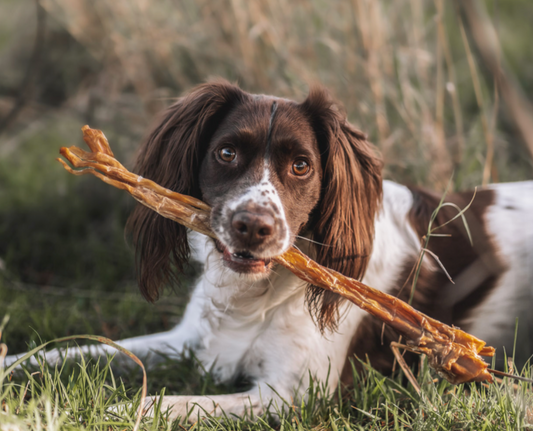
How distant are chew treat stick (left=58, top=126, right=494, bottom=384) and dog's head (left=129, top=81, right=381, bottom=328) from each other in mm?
121

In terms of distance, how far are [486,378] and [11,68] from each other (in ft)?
17.7

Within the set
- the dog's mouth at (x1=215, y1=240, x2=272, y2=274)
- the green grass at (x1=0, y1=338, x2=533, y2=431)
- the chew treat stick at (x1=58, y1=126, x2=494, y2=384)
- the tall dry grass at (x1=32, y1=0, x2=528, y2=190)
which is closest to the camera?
the green grass at (x1=0, y1=338, x2=533, y2=431)

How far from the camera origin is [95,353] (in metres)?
2.40

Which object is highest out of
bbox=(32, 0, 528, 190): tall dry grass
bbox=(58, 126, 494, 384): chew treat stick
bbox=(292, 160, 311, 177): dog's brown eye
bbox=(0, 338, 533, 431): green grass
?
bbox=(32, 0, 528, 190): tall dry grass

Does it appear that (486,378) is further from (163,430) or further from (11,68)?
(11,68)

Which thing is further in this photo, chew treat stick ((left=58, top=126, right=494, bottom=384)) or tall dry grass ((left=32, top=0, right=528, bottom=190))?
tall dry grass ((left=32, top=0, right=528, bottom=190))

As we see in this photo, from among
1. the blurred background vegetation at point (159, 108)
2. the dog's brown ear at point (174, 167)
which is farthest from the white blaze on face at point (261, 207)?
the blurred background vegetation at point (159, 108)

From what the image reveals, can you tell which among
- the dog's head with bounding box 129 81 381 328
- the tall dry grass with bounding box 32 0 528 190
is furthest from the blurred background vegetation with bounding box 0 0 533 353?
the dog's head with bounding box 129 81 381 328

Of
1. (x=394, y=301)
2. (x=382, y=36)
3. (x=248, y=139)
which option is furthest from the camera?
(x=382, y=36)

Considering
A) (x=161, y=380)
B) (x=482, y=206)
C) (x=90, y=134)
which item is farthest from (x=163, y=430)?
(x=482, y=206)

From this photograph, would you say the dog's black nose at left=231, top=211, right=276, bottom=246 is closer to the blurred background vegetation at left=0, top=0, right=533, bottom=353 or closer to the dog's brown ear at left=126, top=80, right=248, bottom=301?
the dog's brown ear at left=126, top=80, right=248, bottom=301

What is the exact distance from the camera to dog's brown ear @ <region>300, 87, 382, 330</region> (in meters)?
2.09

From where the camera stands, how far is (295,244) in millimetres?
2189

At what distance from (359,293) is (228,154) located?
0.69 meters
